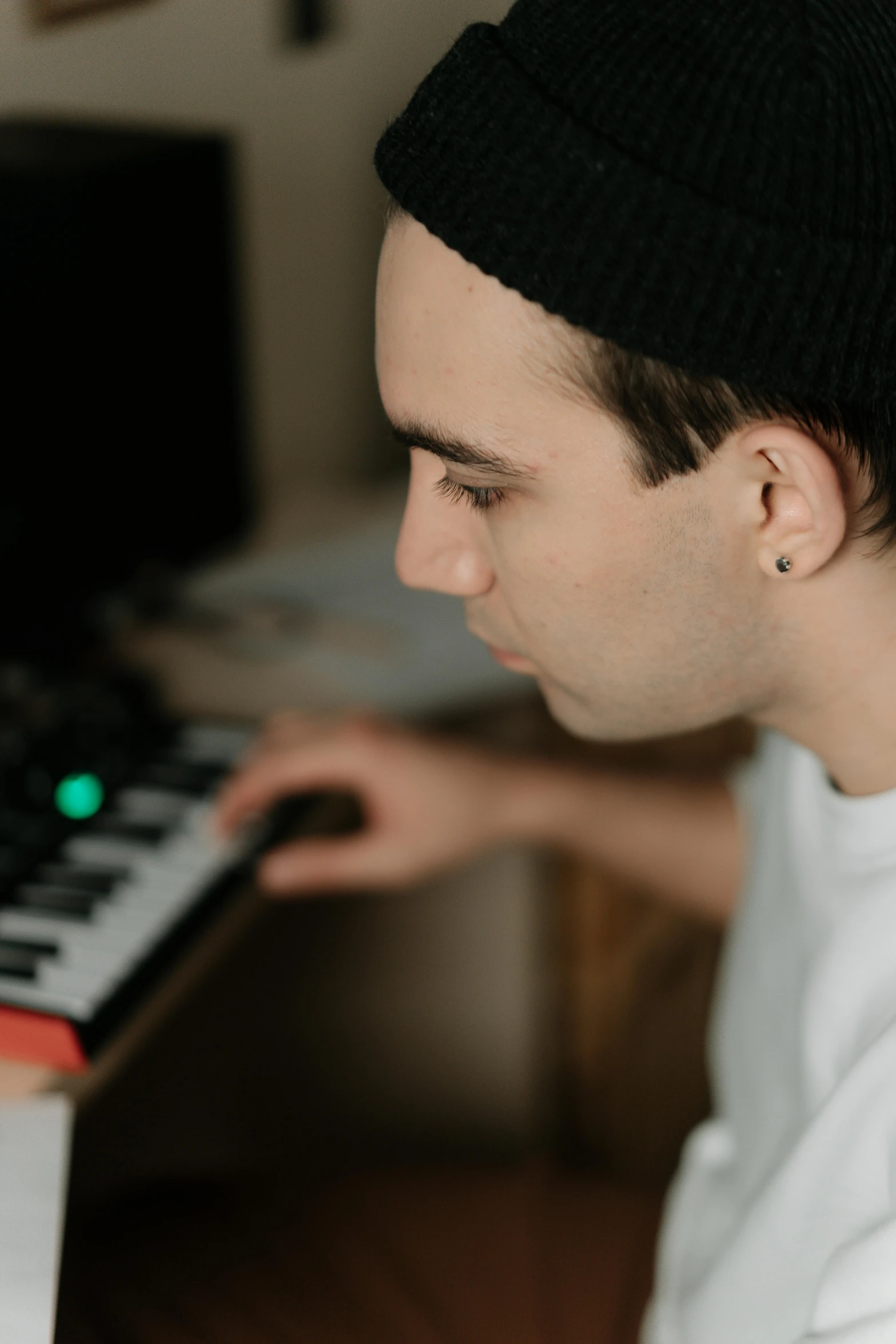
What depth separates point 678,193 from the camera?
2.11 feet

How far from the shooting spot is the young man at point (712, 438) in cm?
65

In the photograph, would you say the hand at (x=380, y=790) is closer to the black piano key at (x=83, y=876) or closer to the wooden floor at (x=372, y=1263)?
the black piano key at (x=83, y=876)

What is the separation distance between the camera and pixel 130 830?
3.47ft

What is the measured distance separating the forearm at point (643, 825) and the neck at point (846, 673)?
1.02 ft

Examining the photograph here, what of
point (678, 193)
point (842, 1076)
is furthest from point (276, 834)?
point (678, 193)

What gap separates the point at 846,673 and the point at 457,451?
26cm

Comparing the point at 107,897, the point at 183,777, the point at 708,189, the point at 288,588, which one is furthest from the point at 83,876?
the point at 708,189

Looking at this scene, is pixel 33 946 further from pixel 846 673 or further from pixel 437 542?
pixel 846 673

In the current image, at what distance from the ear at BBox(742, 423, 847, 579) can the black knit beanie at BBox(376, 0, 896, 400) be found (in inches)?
1.2

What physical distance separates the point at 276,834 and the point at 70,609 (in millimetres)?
328

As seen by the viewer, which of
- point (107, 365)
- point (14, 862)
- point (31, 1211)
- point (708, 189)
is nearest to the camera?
point (708, 189)

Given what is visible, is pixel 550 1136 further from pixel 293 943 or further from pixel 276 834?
pixel 276 834

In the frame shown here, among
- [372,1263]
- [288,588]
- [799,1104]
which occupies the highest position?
[288,588]

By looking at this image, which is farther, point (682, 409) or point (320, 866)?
point (320, 866)
